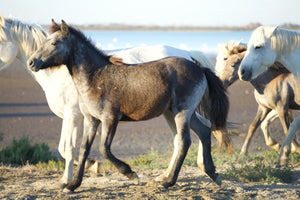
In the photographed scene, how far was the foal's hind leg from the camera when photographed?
525cm

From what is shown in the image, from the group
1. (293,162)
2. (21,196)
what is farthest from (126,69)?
(293,162)

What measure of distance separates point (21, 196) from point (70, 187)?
57 cm

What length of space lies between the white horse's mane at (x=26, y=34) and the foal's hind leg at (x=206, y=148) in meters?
2.51

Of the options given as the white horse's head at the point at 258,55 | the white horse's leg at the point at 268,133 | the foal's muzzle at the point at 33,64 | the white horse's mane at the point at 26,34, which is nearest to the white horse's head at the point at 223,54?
the white horse's leg at the point at 268,133

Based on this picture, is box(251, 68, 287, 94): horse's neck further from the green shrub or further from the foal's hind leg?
the green shrub

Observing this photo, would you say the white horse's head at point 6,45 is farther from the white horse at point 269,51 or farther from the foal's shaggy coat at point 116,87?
the white horse at point 269,51

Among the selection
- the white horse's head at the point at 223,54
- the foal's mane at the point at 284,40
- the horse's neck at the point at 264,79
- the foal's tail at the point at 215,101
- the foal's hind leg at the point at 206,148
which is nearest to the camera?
the foal's hind leg at the point at 206,148

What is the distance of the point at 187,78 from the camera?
501 cm

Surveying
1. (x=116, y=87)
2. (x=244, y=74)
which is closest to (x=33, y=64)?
(x=116, y=87)

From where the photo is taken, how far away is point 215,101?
5.49 metres

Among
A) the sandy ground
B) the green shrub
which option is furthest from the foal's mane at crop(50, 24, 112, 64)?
the green shrub

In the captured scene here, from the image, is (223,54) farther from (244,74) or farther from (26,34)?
(26,34)

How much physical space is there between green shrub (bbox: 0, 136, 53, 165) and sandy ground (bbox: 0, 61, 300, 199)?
82cm

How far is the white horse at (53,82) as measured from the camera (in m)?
5.68
